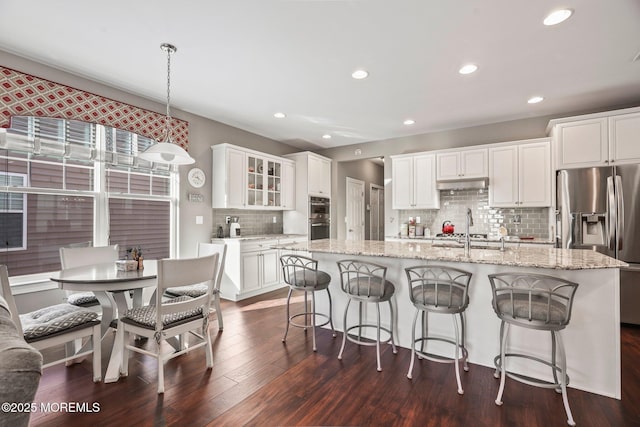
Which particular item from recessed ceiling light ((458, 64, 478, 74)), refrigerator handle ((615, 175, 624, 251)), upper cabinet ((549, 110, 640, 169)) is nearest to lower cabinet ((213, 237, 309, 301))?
recessed ceiling light ((458, 64, 478, 74))

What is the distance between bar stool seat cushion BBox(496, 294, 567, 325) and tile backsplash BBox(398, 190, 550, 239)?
3011 millimetres

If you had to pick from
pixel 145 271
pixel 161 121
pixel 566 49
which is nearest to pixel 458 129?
pixel 566 49

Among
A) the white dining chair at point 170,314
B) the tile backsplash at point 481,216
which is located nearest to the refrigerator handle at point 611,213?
the tile backsplash at point 481,216

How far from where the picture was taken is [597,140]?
146 inches

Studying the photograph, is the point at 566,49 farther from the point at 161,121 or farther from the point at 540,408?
the point at 161,121

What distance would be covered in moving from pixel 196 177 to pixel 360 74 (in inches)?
108

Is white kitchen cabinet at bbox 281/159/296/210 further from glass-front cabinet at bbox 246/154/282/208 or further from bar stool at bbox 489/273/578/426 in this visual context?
bar stool at bbox 489/273/578/426

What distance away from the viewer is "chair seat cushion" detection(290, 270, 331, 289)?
284 centimetres

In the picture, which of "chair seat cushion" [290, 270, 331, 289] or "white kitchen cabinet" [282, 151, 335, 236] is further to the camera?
"white kitchen cabinet" [282, 151, 335, 236]

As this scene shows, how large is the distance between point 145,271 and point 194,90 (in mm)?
2286

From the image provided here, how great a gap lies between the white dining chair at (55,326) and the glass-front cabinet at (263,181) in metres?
2.95

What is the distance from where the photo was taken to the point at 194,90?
143 inches

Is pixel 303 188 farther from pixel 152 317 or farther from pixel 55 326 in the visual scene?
pixel 55 326

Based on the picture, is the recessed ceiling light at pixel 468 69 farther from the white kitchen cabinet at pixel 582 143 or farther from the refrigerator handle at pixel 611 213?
the refrigerator handle at pixel 611 213
